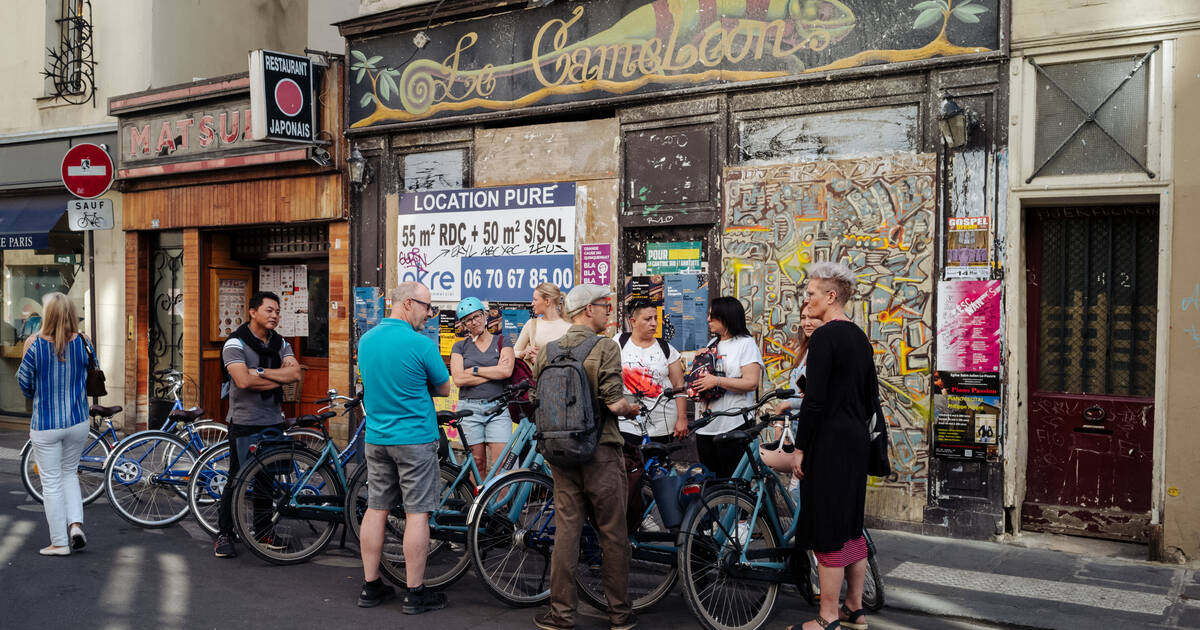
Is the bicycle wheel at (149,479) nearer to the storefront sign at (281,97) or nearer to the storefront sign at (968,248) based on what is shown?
the storefront sign at (281,97)

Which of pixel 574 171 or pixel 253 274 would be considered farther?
pixel 253 274

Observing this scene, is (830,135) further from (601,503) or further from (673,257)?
(601,503)

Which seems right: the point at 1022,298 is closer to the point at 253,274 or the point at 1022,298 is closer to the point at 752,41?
the point at 752,41

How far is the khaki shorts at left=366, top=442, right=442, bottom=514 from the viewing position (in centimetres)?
583

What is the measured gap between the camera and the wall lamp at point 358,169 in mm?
11867

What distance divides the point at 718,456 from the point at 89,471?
227 inches

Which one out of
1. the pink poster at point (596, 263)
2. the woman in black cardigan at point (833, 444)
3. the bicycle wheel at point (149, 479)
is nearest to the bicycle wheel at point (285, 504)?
the bicycle wheel at point (149, 479)

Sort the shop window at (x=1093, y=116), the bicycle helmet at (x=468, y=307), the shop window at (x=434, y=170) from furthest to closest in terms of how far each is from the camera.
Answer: the shop window at (x=434, y=170), the bicycle helmet at (x=468, y=307), the shop window at (x=1093, y=116)

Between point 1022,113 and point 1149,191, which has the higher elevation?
point 1022,113

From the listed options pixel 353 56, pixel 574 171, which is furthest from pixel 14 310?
→ pixel 574 171

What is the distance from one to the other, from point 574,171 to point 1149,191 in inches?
207

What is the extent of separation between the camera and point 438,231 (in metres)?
11.4

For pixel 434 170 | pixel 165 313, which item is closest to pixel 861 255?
pixel 434 170

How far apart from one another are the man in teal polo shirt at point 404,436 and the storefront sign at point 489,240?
4588mm
